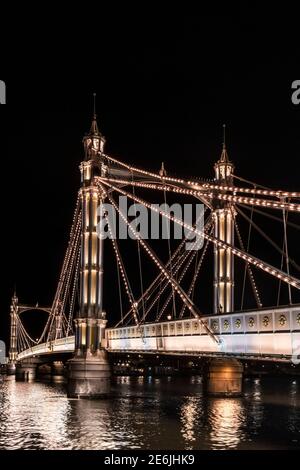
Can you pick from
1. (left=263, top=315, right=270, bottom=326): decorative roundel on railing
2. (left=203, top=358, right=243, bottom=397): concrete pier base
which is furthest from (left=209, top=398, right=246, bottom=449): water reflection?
(left=263, top=315, right=270, bottom=326): decorative roundel on railing

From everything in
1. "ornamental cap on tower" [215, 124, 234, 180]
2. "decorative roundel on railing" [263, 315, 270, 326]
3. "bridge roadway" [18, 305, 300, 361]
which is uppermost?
"ornamental cap on tower" [215, 124, 234, 180]

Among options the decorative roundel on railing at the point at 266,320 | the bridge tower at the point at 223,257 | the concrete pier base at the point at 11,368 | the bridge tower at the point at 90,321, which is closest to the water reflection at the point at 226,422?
the decorative roundel on railing at the point at 266,320

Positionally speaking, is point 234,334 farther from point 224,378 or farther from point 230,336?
point 224,378

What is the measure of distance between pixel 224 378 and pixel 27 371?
5268cm

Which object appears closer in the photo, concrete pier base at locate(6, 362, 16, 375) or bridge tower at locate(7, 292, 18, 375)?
concrete pier base at locate(6, 362, 16, 375)

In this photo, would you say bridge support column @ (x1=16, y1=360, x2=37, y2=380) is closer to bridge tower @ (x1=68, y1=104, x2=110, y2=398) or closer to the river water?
the river water

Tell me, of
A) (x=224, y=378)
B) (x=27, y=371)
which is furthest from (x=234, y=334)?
(x=27, y=371)

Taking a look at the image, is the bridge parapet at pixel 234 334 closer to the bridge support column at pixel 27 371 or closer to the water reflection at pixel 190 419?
the water reflection at pixel 190 419

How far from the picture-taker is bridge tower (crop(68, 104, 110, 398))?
126ft

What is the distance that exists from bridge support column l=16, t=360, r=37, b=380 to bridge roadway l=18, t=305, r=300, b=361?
54.6 m

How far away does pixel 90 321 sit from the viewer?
38.8m
